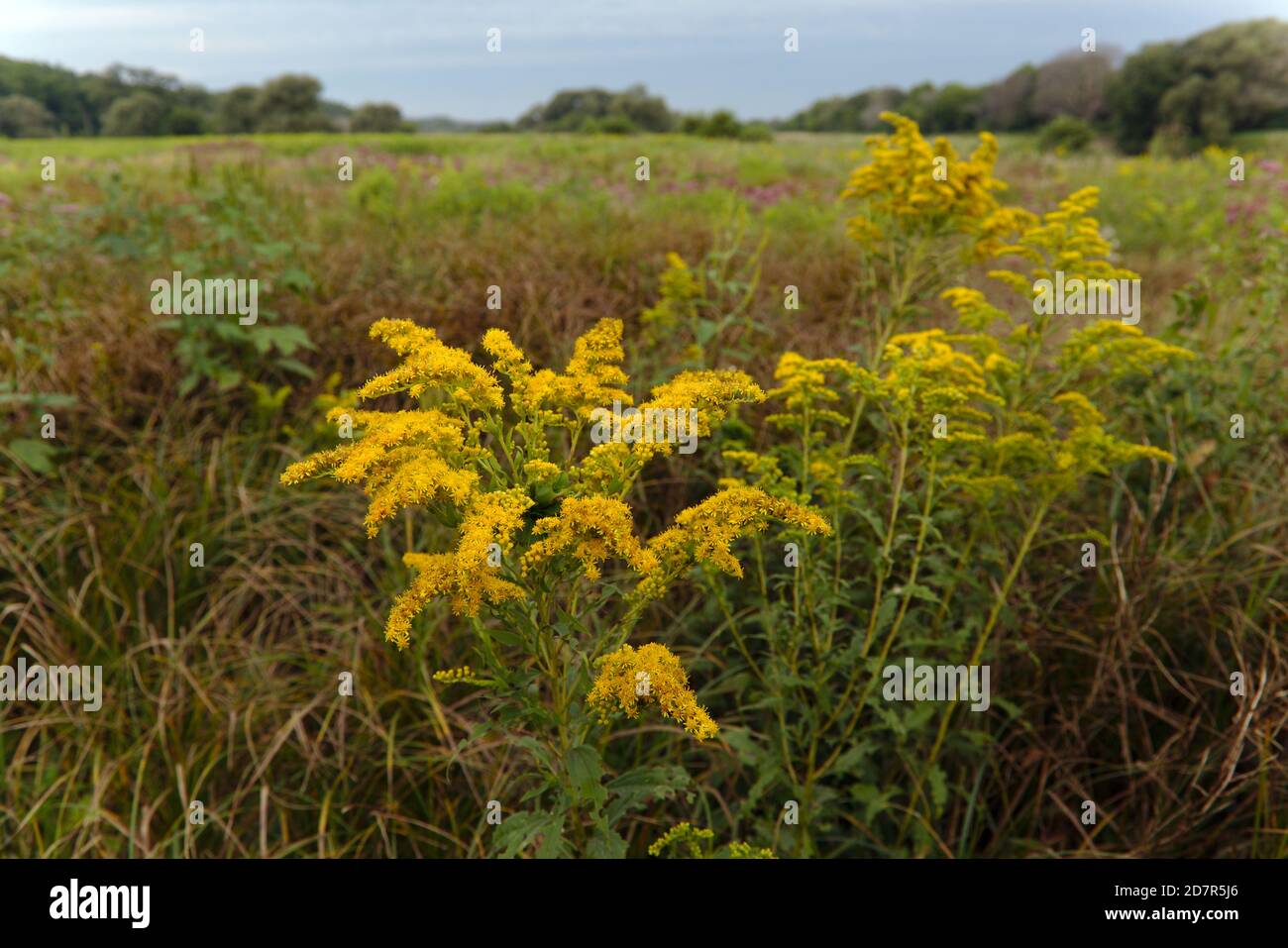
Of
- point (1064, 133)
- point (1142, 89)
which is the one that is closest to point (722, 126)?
point (1064, 133)

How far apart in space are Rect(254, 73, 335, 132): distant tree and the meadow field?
3698 centimetres

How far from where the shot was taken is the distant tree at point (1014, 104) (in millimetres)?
34188

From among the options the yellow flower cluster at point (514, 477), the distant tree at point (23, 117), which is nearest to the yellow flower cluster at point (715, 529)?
the yellow flower cluster at point (514, 477)

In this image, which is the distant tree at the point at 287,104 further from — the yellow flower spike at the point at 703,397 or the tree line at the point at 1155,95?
the yellow flower spike at the point at 703,397

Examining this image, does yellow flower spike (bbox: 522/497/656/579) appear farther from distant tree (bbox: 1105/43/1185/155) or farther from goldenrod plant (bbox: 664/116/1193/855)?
distant tree (bbox: 1105/43/1185/155)

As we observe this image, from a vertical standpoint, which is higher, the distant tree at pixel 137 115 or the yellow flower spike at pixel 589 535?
the distant tree at pixel 137 115

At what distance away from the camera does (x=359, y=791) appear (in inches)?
112

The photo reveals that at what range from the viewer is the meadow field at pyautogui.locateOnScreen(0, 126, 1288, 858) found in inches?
66.2

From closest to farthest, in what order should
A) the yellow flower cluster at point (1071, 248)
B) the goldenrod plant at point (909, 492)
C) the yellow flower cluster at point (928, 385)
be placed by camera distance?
the yellow flower cluster at point (928, 385)
the goldenrod plant at point (909, 492)
the yellow flower cluster at point (1071, 248)

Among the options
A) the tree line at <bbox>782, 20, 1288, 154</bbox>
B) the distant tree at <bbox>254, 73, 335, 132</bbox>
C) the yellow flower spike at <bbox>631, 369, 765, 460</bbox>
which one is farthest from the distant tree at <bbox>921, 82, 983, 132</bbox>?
the yellow flower spike at <bbox>631, 369, 765, 460</bbox>

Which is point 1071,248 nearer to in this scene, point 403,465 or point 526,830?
point 403,465

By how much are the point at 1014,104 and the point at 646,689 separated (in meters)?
39.1

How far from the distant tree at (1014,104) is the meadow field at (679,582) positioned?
114 ft
